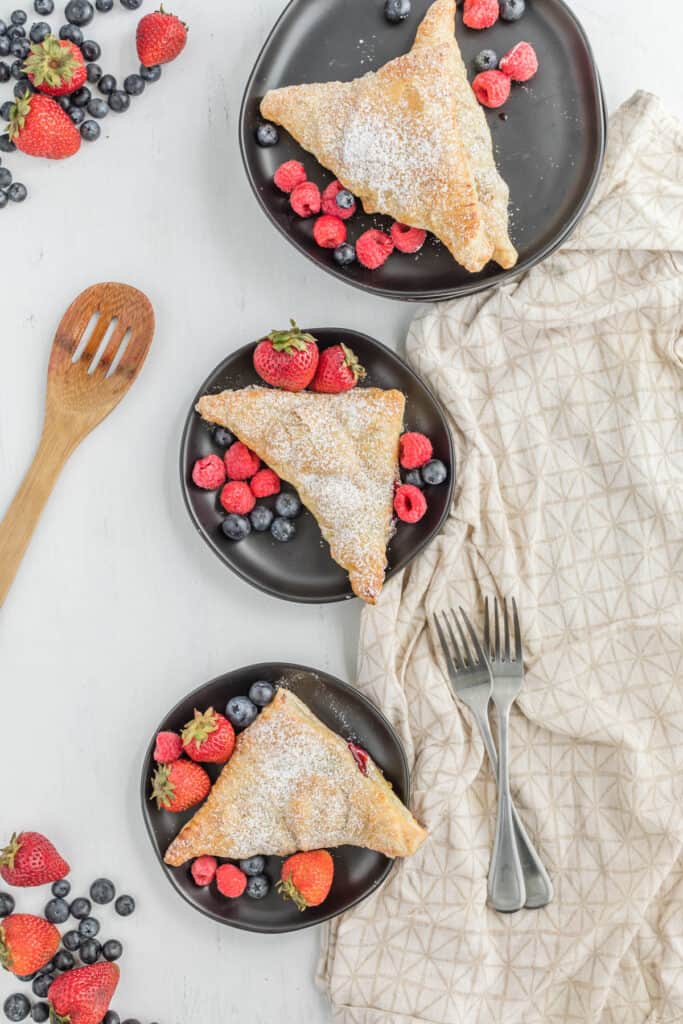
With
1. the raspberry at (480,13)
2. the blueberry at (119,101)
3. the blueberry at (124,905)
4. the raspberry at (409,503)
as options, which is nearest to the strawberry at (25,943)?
the blueberry at (124,905)

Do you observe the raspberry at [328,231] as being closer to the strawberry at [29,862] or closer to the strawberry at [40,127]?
the strawberry at [40,127]

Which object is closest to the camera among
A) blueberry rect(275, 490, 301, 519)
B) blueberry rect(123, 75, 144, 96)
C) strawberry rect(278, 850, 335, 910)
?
strawberry rect(278, 850, 335, 910)

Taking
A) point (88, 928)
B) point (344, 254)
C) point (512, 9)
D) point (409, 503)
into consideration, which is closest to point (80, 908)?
point (88, 928)

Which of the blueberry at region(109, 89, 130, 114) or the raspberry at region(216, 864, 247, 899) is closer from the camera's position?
the raspberry at region(216, 864, 247, 899)

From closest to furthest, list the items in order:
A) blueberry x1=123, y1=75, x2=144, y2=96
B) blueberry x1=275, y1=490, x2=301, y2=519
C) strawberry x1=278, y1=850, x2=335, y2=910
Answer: strawberry x1=278, y1=850, x2=335, y2=910 < blueberry x1=275, y1=490, x2=301, y2=519 < blueberry x1=123, y1=75, x2=144, y2=96

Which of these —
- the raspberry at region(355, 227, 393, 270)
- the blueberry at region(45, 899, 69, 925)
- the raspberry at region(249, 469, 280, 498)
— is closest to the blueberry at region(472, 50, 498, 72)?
the raspberry at region(355, 227, 393, 270)

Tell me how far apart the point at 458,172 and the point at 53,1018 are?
198cm

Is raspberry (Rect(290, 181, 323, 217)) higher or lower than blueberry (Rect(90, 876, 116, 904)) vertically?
higher

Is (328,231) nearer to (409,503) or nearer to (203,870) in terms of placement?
(409,503)

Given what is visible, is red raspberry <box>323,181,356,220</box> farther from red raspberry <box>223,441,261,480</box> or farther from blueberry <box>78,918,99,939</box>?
blueberry <box>78,918,99,939</box>

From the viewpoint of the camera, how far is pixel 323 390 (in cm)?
211

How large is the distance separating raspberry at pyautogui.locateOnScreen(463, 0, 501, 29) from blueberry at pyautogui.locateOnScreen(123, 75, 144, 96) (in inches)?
29.4

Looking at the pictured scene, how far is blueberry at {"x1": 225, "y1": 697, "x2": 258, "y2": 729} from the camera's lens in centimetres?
206

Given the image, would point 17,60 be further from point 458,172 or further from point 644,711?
point 644,711
